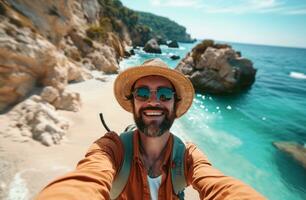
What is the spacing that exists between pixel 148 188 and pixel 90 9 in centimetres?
3343

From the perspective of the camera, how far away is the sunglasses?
108 inches

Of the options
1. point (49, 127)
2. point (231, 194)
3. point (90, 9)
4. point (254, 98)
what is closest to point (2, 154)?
point (49, 127)

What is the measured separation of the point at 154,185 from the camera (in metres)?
2.38

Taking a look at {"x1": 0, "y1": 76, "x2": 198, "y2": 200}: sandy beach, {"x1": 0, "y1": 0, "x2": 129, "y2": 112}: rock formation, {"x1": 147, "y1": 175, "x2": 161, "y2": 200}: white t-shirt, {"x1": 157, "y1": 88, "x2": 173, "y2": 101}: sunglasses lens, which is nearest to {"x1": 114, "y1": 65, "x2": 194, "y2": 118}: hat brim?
{"x1": 157, "y1": 88, "x2": 173, "y2": 101}: sunglasses lens

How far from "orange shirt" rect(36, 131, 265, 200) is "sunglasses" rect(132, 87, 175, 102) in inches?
17.8

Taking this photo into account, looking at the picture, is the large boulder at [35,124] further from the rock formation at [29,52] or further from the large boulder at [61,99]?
the large boulder at [61,99]

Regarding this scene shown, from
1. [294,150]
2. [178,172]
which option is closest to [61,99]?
[178,172]

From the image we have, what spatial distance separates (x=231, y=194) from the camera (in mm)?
1787

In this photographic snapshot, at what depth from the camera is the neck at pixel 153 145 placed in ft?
8.88

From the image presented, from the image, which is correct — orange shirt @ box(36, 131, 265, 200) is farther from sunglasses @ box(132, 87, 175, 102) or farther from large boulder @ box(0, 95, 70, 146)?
large boulder @ box(0, 95, 70, 146)

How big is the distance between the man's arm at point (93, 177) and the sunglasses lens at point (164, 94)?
731mm

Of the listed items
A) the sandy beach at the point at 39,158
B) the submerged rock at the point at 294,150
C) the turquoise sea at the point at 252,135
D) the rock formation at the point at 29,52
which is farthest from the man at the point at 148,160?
the submerged rock at the point at 294,150

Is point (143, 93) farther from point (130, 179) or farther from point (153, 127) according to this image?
point (130, 179)

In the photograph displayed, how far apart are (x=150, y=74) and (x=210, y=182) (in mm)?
1432
